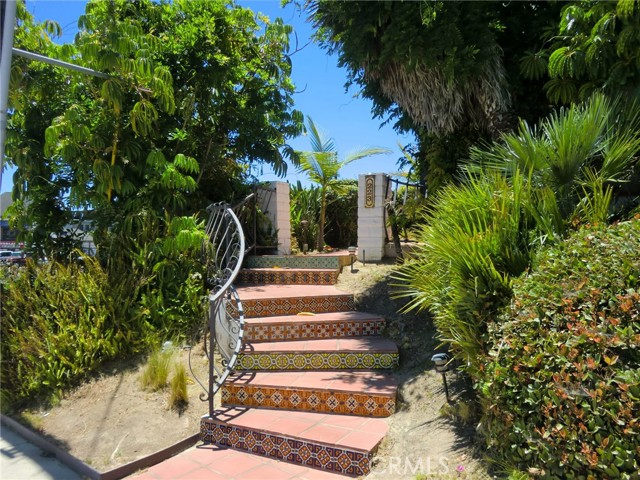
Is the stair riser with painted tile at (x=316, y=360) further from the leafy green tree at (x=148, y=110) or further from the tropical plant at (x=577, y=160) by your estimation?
the leafy green tree at (x=148, y=110)

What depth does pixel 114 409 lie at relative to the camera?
4.55 meters

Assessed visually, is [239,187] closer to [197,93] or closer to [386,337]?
[197,93]

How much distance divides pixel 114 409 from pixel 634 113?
5.59 metres

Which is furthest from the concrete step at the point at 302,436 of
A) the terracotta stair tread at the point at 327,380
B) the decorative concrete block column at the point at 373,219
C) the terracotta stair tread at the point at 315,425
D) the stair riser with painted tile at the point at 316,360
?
the decorative concrete block column at the point at 373,219

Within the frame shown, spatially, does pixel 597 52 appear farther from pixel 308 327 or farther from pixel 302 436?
pixel 302 436

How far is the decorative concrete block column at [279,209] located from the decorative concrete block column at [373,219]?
143cm

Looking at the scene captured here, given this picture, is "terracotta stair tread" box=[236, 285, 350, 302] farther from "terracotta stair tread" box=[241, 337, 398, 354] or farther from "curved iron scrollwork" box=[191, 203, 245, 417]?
"terracotta stair tread" box=[241, 337, 398, 354]

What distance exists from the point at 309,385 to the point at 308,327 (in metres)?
1.06

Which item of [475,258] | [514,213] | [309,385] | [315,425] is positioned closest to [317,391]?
[309,385]

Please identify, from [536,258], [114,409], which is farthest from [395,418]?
[114,409]

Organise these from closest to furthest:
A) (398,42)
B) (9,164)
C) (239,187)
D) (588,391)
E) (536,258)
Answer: (588,391) → (536,258) → (398,42) → (9,164) → (239,187)

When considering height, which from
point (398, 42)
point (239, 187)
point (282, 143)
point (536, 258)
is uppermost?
point (398, 42)

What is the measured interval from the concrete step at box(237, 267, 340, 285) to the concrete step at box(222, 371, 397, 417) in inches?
99.3

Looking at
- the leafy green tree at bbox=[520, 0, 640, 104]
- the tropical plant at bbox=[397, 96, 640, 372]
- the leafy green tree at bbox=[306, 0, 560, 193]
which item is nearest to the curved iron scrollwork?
the tropical plant at bbox=[397, 96, 640, 372]
